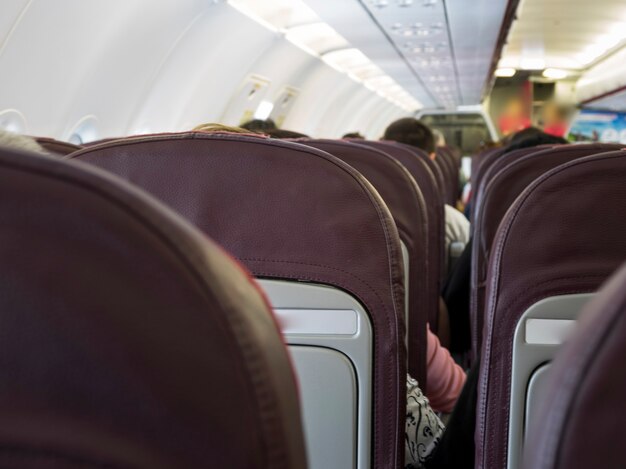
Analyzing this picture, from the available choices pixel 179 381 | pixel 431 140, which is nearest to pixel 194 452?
pixel 179 381

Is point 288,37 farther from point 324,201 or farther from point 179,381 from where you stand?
point 179,381

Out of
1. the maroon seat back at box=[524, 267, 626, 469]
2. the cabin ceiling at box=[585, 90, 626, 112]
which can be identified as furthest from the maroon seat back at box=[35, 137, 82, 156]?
the cabin ceiling at box=[585, 90, 626, 112]

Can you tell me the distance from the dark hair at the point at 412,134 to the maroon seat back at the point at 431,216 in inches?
74.9

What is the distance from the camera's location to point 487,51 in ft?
36.0

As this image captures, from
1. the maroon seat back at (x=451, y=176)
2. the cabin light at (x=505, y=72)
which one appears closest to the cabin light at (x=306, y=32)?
the maroon seat back at (x=451, y=176)

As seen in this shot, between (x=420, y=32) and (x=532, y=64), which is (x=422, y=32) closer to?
(x=420, y=32)

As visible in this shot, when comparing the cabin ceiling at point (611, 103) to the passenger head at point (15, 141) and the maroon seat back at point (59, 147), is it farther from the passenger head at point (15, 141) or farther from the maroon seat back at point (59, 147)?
the passenger head at point (15, 141)

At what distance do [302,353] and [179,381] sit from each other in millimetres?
1199

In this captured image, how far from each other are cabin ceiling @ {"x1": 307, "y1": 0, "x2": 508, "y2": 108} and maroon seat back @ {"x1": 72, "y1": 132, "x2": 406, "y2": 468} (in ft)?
18.6

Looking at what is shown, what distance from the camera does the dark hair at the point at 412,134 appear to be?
596cm

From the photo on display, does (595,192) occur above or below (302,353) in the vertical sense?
above

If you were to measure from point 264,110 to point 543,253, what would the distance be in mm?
9900

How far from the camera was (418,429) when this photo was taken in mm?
2297

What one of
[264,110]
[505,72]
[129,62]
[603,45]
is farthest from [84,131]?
[505,72]
